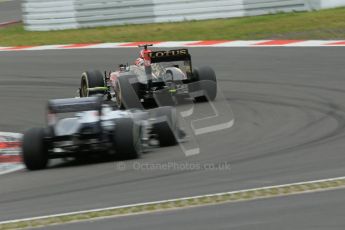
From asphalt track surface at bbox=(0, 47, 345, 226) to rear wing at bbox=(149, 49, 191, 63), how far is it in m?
1.08

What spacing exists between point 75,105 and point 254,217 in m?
3.89

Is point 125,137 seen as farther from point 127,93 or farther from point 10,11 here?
point 10,11

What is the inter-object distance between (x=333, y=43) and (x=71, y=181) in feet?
37.2

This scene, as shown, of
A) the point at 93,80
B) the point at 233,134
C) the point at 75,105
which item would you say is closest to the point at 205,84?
the point at 93,80

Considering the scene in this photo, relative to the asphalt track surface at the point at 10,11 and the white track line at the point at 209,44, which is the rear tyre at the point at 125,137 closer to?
the white track line at the point at 209,44

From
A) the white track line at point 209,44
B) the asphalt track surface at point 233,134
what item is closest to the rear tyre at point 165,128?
the asphalt track surface at point 233,134

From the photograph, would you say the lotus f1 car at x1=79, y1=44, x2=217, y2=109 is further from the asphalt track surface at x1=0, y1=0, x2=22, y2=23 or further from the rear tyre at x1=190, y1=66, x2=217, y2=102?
the asphalt track surface at x1=0, y1=0, x2=22, y2=23

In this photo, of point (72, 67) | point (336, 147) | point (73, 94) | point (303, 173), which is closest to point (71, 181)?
point (303, 173)

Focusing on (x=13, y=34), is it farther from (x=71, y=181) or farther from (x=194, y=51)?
(x=71, y=181)

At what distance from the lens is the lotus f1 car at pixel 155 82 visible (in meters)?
12.9

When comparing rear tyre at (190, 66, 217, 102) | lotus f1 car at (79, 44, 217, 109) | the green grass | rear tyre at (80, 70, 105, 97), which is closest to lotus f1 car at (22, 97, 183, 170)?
lotus f1 car at (79, 44, 217, 109)

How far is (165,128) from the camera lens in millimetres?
9969

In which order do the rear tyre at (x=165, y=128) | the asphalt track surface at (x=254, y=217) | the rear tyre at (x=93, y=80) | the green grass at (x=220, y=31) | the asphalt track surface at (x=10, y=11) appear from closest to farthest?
the asphalt track surface at (x=254, y=217) → the rear tyre at (x=165, y=128) → the rear tyre at (x=93, y=80) → the green grass at (x=220, y=31) → the asphalt track surface at (x=10, y=11)

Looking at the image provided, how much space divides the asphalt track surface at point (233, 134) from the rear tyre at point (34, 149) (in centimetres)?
15
